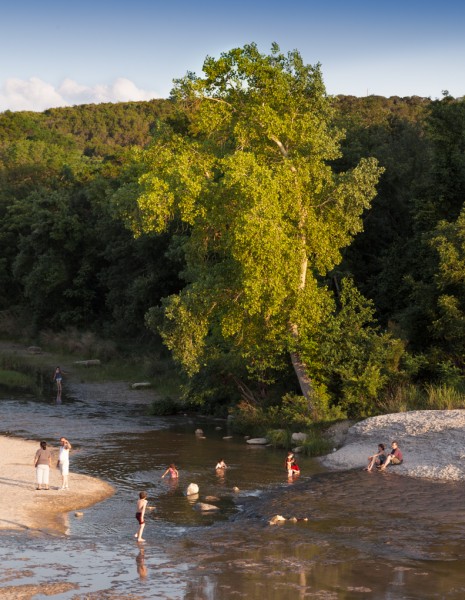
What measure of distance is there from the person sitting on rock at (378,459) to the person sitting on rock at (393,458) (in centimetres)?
21

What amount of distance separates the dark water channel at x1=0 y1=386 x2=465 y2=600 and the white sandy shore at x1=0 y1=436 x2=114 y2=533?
1.86 feet

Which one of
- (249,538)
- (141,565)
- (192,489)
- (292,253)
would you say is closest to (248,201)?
(292,253)

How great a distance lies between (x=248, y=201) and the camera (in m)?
33.6

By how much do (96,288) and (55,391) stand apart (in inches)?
945

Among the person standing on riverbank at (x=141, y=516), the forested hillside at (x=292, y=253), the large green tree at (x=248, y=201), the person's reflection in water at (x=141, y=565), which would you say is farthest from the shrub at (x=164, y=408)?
the person's reflection in water at (x=141, y=565)

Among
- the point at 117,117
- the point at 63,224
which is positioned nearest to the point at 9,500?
the point at 63,224

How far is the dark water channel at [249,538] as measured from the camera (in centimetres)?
1864

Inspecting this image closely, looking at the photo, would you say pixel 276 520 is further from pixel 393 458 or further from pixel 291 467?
pixel 393 458

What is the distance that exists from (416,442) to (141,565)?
14601 millimetres

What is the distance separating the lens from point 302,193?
36.2 meters

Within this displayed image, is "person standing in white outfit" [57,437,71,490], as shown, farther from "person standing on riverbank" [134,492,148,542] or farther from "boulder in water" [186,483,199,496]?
"person standing on riverbank" [134,492,148,542]

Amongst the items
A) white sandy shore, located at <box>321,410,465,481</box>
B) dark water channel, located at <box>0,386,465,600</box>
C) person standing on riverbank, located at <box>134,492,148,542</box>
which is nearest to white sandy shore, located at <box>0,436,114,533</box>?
dark water channel, located at <box>0,386,465,600</box>

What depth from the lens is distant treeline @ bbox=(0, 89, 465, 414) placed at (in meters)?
37.7

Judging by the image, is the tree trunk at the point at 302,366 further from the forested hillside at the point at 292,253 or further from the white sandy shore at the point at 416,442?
the white sandy shore at the point at 416,442
